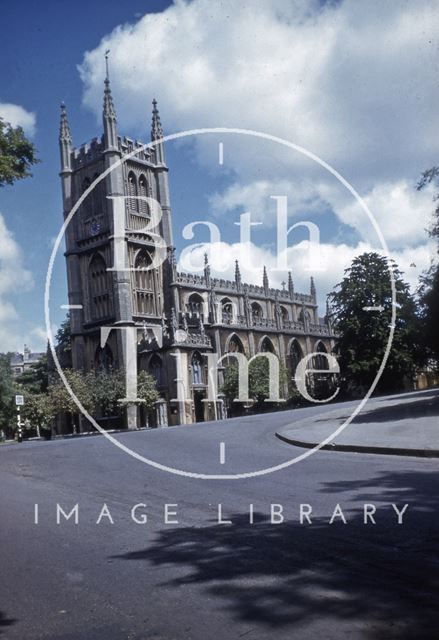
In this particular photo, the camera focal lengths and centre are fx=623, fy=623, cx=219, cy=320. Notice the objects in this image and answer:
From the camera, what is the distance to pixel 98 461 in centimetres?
1430

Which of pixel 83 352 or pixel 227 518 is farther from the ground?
pixel 83 352

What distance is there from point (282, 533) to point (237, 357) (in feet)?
166

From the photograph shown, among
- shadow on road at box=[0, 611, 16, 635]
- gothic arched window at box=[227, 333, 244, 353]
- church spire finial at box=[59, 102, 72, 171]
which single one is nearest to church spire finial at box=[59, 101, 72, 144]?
church spire finial at box=[59, 102, 72, 171]

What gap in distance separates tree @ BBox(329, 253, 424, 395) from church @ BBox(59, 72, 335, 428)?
35.7ft

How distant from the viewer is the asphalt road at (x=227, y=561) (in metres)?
3.88

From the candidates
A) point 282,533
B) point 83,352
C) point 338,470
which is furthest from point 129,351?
point 282,533

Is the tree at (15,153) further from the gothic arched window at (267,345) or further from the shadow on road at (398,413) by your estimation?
the gothic arched window at (267,345)

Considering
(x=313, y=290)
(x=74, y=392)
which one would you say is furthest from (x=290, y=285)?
(x=74, y=392)

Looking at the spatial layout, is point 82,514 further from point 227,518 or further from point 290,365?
point 290,365

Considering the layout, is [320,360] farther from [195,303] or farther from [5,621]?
[5,621]

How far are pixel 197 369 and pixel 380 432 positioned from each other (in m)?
35.6

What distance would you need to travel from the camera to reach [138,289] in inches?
2200

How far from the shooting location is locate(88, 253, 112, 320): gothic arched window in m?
55.8

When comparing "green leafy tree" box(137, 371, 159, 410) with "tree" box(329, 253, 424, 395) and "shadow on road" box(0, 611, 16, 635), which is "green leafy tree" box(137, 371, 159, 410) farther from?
"shadow on road" box(0, 611, 16, 635)
